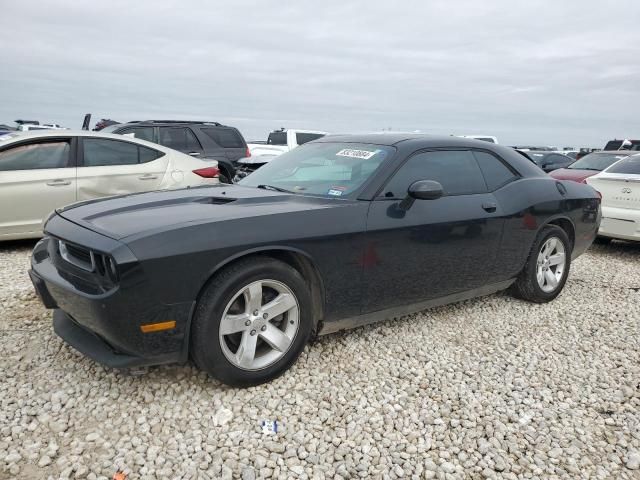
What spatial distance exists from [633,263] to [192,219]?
6005mm

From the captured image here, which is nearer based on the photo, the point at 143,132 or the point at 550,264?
the point at 550,264

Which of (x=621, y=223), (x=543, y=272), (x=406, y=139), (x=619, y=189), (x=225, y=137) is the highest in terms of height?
(x=406, y=139)

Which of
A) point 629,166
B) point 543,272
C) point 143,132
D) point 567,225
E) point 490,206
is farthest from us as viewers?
point 143,132

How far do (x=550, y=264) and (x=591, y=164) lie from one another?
6414 millimetres

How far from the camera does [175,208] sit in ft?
9.57

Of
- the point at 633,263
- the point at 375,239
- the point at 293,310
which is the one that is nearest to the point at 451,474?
the point at 293,310

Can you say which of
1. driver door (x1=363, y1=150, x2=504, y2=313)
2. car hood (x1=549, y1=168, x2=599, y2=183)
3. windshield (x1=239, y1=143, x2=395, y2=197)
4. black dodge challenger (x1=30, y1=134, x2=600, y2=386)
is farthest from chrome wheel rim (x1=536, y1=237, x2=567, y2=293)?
car hood (x1=549, y1=168, x2=599, y2=183)

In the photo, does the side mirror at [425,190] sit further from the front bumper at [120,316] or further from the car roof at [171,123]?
the car roof at [171,123]

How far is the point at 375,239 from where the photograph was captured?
124 inches

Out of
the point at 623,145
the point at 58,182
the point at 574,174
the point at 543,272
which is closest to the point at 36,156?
the point at 58,182

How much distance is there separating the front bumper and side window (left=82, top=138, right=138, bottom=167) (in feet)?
11.6

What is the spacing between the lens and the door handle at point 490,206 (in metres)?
3.83

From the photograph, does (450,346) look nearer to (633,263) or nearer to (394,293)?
(394,293)

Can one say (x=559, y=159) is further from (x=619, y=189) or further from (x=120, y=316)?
(x=120, y=316)
